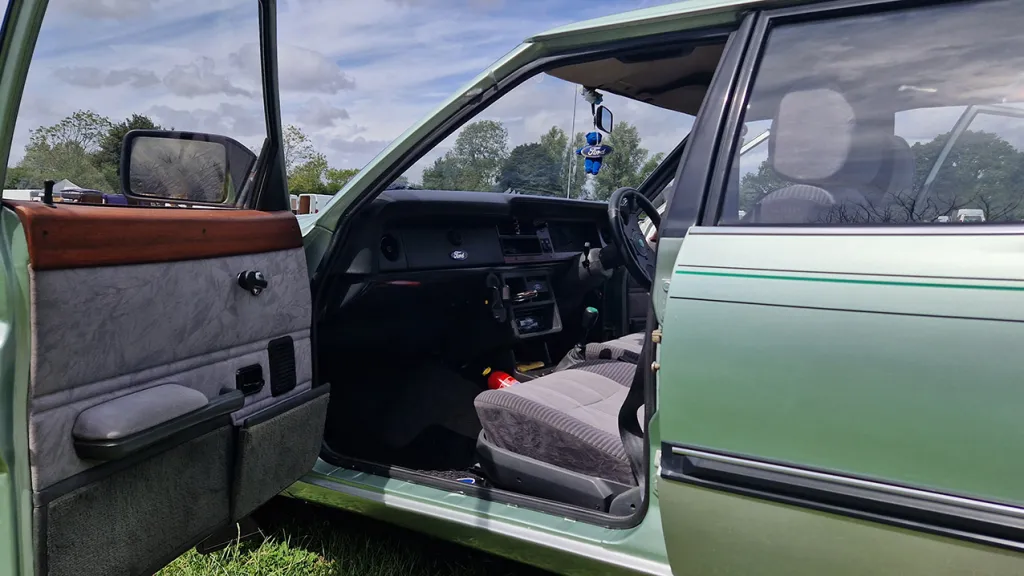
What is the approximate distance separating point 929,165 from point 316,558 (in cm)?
229

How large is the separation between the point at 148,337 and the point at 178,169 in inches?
24.2

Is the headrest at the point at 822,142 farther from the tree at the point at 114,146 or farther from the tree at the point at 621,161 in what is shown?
the tree at the point at 114,146

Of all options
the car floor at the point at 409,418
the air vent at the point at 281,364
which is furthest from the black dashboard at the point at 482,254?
the air vent at the point at 281,364

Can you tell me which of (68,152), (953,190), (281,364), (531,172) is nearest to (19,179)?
(68,152)

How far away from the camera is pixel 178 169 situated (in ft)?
6.63

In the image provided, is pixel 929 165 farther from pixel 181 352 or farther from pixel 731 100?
pixel 181 352

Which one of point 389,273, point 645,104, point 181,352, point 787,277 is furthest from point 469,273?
point 787,277

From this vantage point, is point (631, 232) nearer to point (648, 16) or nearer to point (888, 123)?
point (648, 16)

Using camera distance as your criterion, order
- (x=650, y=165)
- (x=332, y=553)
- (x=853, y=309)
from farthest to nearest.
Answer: (x=650, y=165) < (x=332, y=553) < (x=853, y=309)

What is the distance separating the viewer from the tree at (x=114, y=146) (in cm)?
182

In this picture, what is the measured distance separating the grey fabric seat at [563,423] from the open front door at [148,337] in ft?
1.97

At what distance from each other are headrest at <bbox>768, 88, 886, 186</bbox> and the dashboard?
58.9 inches

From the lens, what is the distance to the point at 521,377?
3.47 m

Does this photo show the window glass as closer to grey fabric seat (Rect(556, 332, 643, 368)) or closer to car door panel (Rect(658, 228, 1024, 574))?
car door panel (Rect(658, 228, 1024, 574))
